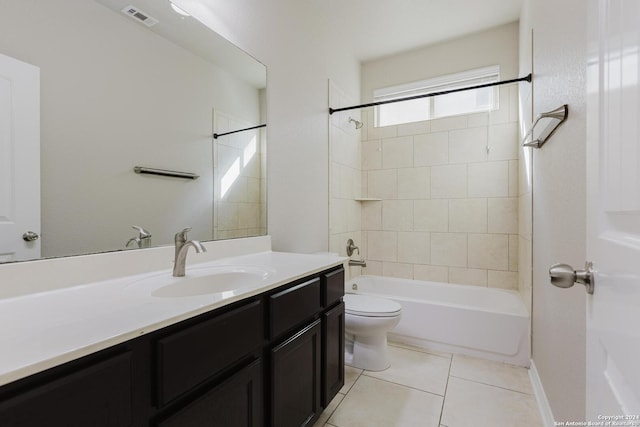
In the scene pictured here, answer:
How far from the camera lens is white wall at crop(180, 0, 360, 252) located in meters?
1.79

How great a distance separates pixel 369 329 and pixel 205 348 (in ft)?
4.64

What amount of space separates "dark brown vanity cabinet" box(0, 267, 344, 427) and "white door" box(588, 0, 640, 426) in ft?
2.76

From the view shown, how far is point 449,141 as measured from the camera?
2957mm

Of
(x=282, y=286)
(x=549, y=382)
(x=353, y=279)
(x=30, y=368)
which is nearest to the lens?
(x=30, y=368)

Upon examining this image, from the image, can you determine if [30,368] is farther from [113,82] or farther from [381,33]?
[381,33]

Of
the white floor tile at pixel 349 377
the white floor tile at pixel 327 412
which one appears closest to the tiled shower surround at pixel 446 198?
the white floor tile at pixel 349 377

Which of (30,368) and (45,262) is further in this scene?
(45,262)

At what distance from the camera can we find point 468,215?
290 cm

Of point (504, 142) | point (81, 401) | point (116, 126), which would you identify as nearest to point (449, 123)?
point (504, 142)

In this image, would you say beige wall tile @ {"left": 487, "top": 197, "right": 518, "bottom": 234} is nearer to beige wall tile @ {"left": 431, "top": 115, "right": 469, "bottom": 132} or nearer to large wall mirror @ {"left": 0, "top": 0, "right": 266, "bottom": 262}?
beige wall tile @ {"left": 431, "top": 115, "right": 469, "bottom": 132}

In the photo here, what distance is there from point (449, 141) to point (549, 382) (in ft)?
6.92

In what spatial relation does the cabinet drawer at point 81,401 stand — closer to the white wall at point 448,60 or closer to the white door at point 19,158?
the white door at point 19,158

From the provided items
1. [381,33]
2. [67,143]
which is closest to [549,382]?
[67,143]

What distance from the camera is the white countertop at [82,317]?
540mm
